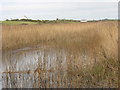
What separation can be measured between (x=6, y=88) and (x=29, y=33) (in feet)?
15.5

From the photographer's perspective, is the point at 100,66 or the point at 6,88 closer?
the point at 6,88

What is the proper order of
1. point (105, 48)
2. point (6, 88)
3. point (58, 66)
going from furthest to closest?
point (105, 48), point (58, 66), point (6, 88)

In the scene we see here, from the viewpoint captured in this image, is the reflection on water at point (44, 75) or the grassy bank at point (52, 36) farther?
the grassy bank at point (52, 36)

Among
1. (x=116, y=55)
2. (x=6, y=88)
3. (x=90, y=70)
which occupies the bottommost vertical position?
(x=6, y=88)

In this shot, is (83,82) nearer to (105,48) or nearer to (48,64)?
(48,64)

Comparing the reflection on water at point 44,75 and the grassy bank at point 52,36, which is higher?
the grassy bank at point 52,36

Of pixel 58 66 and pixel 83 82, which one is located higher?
pixel 58 66

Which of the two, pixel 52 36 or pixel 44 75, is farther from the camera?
pixel 52 36

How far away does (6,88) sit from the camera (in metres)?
3.19

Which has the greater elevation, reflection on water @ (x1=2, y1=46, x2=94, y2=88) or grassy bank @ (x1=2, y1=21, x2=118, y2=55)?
grassy bank @ (x1=2, y1=21, x2=118, y2=55)

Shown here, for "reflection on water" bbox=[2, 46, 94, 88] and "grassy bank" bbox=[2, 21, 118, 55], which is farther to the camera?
"grassy bank" bbox=[2, 21, 118, 55]

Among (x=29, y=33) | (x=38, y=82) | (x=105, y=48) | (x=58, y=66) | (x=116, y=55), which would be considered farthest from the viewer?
(x=29, y=33)

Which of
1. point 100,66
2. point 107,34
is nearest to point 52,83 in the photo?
point 100,66

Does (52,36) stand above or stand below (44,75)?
above
